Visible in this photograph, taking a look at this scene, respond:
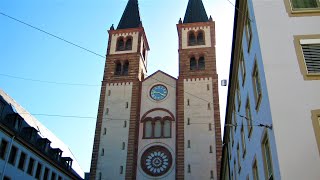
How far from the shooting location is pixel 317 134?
10734 millimetres

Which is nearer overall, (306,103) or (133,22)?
(306,103)

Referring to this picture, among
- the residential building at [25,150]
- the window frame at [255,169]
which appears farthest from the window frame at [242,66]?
the residential building at [25,150]

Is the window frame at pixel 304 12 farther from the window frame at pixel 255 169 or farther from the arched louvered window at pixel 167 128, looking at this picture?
the arched louvered window at pixel 167 128

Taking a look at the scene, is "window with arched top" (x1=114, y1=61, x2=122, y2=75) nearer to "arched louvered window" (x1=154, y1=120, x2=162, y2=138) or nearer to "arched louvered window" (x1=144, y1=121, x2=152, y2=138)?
"arched louvered window" (x1=144, y1=121, x2=152, y2=138)

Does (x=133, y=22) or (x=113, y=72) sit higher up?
(x=133, y=22)

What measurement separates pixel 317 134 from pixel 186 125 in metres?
28.3

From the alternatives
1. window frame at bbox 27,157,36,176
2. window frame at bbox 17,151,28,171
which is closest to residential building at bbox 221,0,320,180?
window frame at bbox 17,151,28,171

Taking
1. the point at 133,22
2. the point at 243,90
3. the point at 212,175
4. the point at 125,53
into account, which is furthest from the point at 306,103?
the point at 133,22

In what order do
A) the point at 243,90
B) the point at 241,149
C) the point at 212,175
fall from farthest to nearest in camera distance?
the point at 212,175 → the point at 241,149 → the point at 243,90

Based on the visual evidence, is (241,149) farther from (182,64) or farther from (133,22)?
(133,22)

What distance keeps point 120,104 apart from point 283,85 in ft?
101

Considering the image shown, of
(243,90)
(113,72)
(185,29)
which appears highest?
(185,29)

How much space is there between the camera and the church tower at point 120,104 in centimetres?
3766

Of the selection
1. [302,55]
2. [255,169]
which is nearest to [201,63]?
[255,169]
